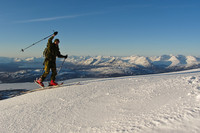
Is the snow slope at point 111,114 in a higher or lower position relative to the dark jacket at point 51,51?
lower

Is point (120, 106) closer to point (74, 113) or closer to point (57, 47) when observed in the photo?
point (74, 113)

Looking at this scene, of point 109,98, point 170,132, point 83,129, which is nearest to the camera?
point 170,132

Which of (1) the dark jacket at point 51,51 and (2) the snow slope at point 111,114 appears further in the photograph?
(1) the dark jacket at point 51,51

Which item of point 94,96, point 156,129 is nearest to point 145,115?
point 156,129

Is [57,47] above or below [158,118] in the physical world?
above

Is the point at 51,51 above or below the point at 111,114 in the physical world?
above

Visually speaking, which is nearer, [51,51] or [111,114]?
[111,114]

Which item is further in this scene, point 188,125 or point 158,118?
point 158,118

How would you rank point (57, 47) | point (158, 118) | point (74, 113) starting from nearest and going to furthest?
point (158, 118) → point (74, 113) → point (57, 47)

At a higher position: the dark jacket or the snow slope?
the dark jacket

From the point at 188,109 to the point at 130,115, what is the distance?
1.28 metres

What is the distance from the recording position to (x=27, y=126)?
136 inches

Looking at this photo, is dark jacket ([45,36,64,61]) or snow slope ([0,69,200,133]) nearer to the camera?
snow slope ([0,69,200,133])

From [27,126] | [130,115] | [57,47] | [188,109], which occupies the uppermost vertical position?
[57,47]
